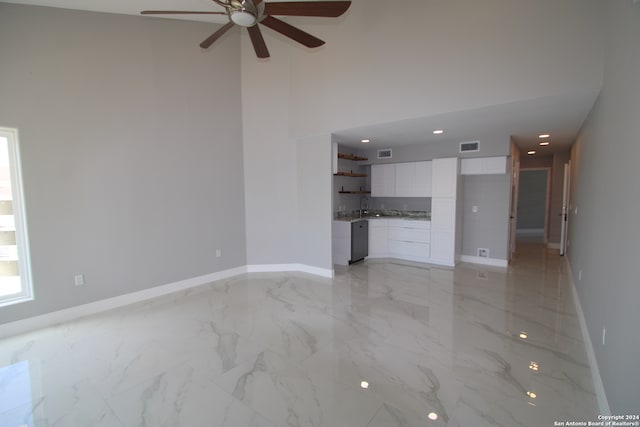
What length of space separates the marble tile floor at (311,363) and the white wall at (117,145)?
0.68 m

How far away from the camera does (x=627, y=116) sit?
1.81 metres

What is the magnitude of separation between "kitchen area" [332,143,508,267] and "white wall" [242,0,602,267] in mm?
932

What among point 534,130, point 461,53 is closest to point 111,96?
point 461,53

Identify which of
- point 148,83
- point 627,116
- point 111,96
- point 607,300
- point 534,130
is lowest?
point 607,300

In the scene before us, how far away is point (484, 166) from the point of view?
5.31 metres

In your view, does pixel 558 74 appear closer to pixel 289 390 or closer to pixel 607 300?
pixel 607 300

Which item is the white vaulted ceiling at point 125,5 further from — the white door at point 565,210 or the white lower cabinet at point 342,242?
the white door at point 565,210

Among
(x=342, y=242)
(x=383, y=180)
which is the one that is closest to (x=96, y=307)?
(x=342, y=242)

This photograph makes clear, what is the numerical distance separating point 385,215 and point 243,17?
5.24 metres

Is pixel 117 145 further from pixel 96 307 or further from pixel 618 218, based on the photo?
pixel 618 218

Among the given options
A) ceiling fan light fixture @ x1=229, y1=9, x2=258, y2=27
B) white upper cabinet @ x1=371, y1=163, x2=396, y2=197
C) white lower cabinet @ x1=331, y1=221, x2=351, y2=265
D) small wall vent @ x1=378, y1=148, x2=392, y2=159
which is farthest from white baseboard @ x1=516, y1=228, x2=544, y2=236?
ceiling fan light fixture @ x1=229, y1=9, x2=258, y2=27

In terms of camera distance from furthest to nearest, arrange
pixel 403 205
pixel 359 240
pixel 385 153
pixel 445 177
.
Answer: pixel 403 205 → pixel 385 153 → pixel 359 240 → pixel 445 177

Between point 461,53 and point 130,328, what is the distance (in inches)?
183

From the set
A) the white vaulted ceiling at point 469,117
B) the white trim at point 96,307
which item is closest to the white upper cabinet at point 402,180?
the white vaulted ceiling at point 469,117
